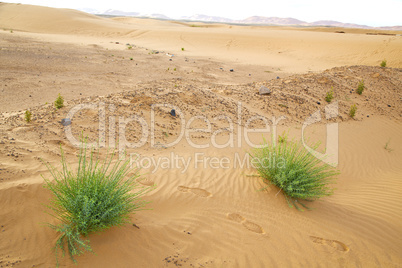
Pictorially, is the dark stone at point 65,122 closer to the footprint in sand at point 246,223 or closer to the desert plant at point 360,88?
the footprint in sand at point 246,223

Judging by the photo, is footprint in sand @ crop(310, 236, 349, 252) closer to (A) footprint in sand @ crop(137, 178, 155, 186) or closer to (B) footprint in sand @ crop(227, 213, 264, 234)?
(B) footprint in sand @ crop(227, 213, 264, 234)

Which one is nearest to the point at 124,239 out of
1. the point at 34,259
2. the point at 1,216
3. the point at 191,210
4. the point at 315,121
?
the point at 34,259

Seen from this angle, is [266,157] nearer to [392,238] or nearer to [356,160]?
[392,238]

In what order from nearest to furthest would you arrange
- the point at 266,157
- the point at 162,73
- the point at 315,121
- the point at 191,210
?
the point at 191,210 < the point at 266,157 < the point at 315,121 < the point at 162,73

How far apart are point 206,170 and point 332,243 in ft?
8.03

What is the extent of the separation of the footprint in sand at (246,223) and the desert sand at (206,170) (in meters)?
0.02

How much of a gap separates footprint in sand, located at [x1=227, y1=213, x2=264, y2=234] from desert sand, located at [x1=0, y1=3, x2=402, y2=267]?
0.02m

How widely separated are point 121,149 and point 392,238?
481 cm

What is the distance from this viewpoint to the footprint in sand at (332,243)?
372 centimetres

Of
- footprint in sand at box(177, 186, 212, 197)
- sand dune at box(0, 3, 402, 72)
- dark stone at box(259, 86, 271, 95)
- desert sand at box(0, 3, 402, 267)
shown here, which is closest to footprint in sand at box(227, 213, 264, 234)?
desert sand at box(0, 3, 402, 267)

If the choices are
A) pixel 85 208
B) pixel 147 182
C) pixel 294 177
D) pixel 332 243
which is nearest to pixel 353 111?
pixel 294 177

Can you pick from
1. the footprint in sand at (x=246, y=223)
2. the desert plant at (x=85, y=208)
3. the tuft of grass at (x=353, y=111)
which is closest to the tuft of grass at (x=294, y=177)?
the footprint in sand at (x=246, y=223)

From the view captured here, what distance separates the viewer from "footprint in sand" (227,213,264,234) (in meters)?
3.81

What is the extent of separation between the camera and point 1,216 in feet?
10.4
